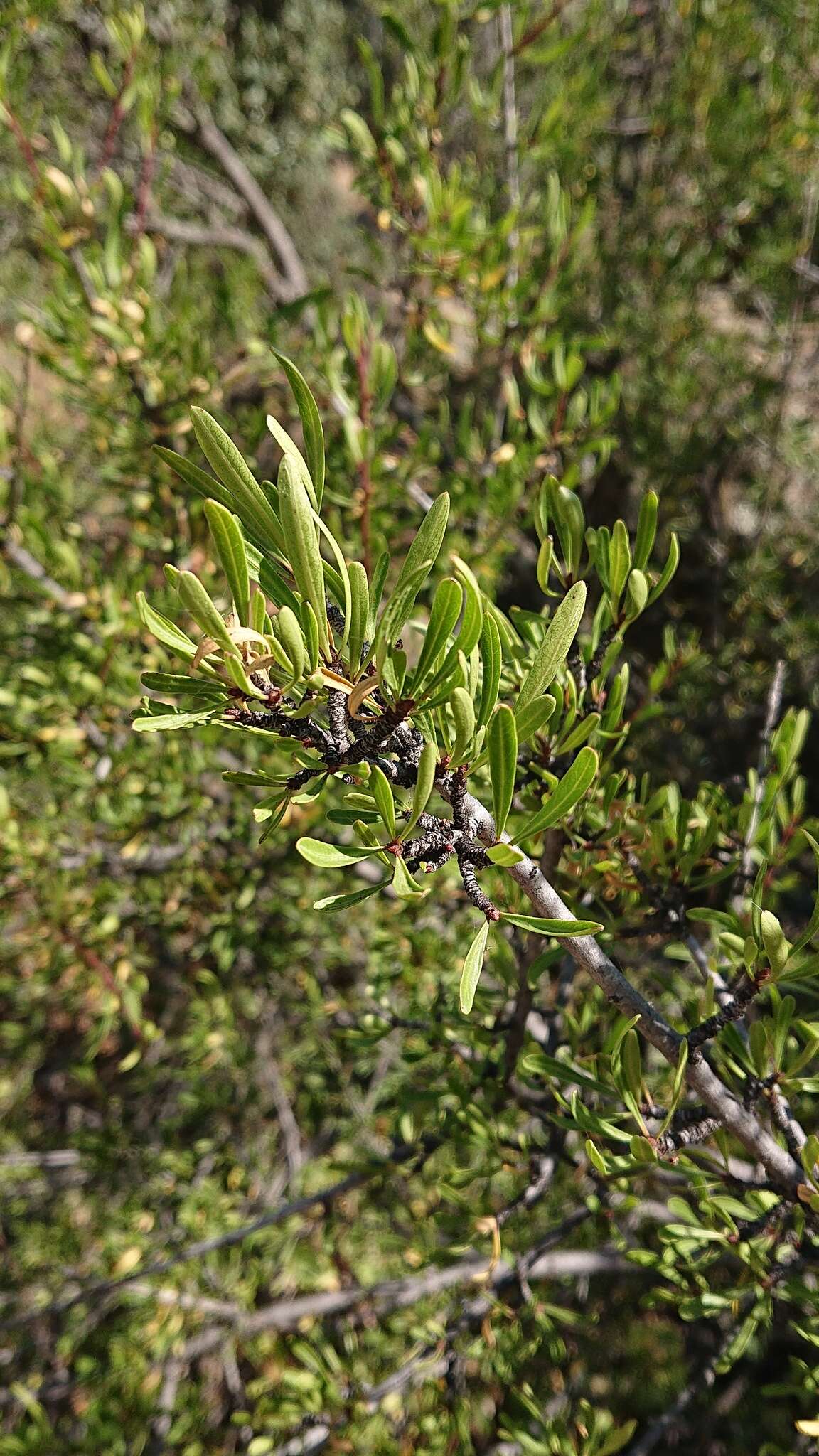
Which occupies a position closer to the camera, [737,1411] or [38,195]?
[38,195]

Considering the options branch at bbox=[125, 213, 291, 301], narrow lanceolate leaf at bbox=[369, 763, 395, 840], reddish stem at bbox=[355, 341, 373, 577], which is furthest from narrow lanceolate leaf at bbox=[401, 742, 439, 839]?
branch at bbox=[125, 213, 291, 301]

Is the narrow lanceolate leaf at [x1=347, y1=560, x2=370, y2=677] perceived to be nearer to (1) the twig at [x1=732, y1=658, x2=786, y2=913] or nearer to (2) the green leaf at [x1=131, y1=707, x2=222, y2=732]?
(2) the green leaf at [x1=131, y1=707, x2=222, y2=732]

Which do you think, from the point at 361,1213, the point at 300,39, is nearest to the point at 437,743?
the point at 361,1213

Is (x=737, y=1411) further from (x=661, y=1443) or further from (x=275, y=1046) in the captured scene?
(x=275, y=1046)

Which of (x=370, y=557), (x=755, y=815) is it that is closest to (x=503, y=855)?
(x=755, y=815)

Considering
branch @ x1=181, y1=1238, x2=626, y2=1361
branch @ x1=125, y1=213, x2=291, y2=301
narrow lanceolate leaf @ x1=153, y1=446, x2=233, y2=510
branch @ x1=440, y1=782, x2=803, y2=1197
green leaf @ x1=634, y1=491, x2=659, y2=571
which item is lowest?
branch @ x1=181, y1=1238, x2=626, y2=1361

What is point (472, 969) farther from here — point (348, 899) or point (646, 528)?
point (646, 528)

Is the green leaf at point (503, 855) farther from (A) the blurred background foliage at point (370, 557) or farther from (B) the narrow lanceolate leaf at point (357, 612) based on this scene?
(A) the blurred background foliage at point (370, 557)
